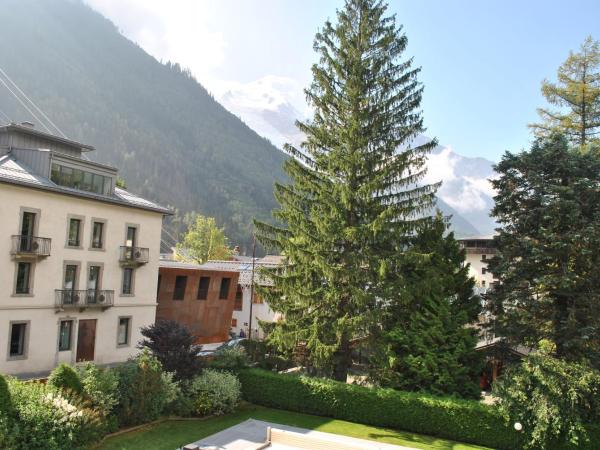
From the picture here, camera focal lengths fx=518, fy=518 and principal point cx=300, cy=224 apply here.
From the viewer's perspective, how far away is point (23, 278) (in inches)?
1266

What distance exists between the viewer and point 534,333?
2766 cm

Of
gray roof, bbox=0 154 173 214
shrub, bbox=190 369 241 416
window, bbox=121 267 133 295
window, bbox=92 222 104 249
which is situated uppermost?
gray roof, bbox=0 154 173 214

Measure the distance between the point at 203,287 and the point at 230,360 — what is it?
1846 centimetres

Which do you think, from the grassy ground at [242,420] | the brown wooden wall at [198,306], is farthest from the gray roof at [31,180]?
the grassy ground at [242,420]

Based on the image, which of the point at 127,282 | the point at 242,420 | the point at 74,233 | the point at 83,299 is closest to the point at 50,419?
the point at 242,420

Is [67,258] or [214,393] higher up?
[67,258]

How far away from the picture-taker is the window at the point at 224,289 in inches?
1980

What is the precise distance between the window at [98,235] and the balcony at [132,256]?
177 centimetres

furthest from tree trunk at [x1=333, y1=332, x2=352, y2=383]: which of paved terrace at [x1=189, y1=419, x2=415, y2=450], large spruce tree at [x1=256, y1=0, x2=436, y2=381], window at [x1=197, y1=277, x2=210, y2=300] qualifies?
window at [x1=197, y1=277, x2=210, y2=300]

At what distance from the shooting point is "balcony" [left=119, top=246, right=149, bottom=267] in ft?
126

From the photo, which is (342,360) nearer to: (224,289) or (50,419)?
(50,419)

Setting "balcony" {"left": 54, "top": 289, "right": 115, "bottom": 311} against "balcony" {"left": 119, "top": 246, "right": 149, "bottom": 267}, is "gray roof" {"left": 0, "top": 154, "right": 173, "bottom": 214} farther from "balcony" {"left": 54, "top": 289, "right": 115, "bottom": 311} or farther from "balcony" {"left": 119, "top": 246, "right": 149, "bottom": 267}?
"balcony" {"left": 54, "top": 289, "right": 115, "bottom": 311}

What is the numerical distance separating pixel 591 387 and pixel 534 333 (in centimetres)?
562

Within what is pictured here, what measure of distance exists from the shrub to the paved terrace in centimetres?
201
